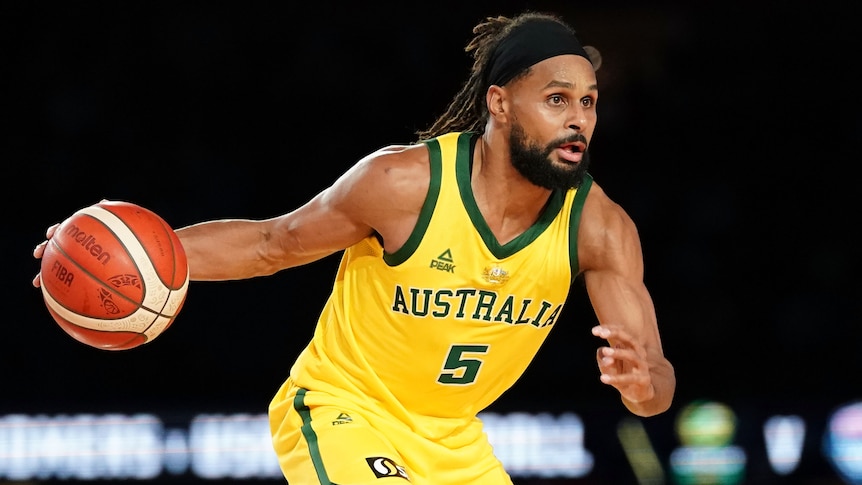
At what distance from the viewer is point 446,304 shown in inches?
134

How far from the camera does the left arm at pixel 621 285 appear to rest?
10.9 ft

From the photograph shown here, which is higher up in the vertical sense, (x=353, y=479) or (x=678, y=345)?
(x=353, y=479)

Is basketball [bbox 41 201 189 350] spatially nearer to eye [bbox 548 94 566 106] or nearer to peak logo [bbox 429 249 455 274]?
peak logo [bbox 429 249 455 274]

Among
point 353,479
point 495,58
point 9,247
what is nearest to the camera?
point 353,479

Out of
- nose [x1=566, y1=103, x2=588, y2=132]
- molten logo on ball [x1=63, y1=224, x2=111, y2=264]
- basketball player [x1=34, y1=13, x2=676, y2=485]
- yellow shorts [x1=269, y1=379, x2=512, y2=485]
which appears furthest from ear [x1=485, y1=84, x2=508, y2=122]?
molten logo on ball [x1=63, y1=224, x2=111, y2=264]

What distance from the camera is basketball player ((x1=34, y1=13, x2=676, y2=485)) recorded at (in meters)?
3.40

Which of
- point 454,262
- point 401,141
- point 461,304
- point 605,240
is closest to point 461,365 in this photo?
point 461,304

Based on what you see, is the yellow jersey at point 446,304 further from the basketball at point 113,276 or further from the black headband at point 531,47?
the basketball at point 113,276

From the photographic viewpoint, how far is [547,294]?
3463 mm

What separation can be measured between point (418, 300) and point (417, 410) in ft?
1.22

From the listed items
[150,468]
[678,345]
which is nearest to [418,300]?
[150,468]

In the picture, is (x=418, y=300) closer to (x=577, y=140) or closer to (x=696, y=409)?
(x=577, y=140)

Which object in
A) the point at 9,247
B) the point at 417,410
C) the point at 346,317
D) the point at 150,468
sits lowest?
the point at 150,468

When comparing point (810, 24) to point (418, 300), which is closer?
point (418, 300)
